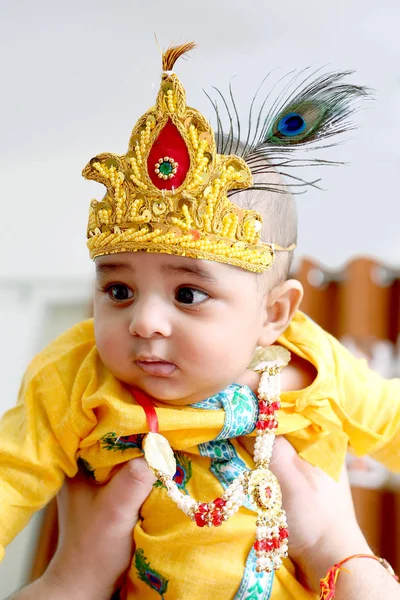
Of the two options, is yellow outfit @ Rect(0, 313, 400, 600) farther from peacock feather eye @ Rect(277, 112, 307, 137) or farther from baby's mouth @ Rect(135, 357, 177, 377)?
peacock feather eye @ Rect(277, 112, 307, 137)

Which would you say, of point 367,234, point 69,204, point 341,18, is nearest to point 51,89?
point 69,204

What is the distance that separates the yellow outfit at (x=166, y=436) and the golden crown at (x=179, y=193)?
195 millimetres

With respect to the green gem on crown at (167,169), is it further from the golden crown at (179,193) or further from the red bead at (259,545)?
the red bead at (259,545)

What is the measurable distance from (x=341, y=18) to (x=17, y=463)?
1.45 meters

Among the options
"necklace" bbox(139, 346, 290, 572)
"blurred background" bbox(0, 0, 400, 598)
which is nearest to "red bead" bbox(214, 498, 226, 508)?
"necklace" bbox(139, 346, 290, 572)

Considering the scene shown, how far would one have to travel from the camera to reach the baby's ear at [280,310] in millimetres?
858

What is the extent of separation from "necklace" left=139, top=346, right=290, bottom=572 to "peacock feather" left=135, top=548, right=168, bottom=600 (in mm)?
113

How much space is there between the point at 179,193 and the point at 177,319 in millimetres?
147

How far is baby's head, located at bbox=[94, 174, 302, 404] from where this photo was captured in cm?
73

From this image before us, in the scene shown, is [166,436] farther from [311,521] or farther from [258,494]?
[311,521]

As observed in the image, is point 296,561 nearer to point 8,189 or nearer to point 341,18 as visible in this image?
point 341,18

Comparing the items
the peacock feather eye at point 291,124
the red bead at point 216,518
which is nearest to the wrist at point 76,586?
the red bead at point 216,518

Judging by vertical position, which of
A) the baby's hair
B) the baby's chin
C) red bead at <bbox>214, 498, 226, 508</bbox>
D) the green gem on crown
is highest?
the green gem on crown

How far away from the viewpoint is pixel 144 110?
62.6 inches
